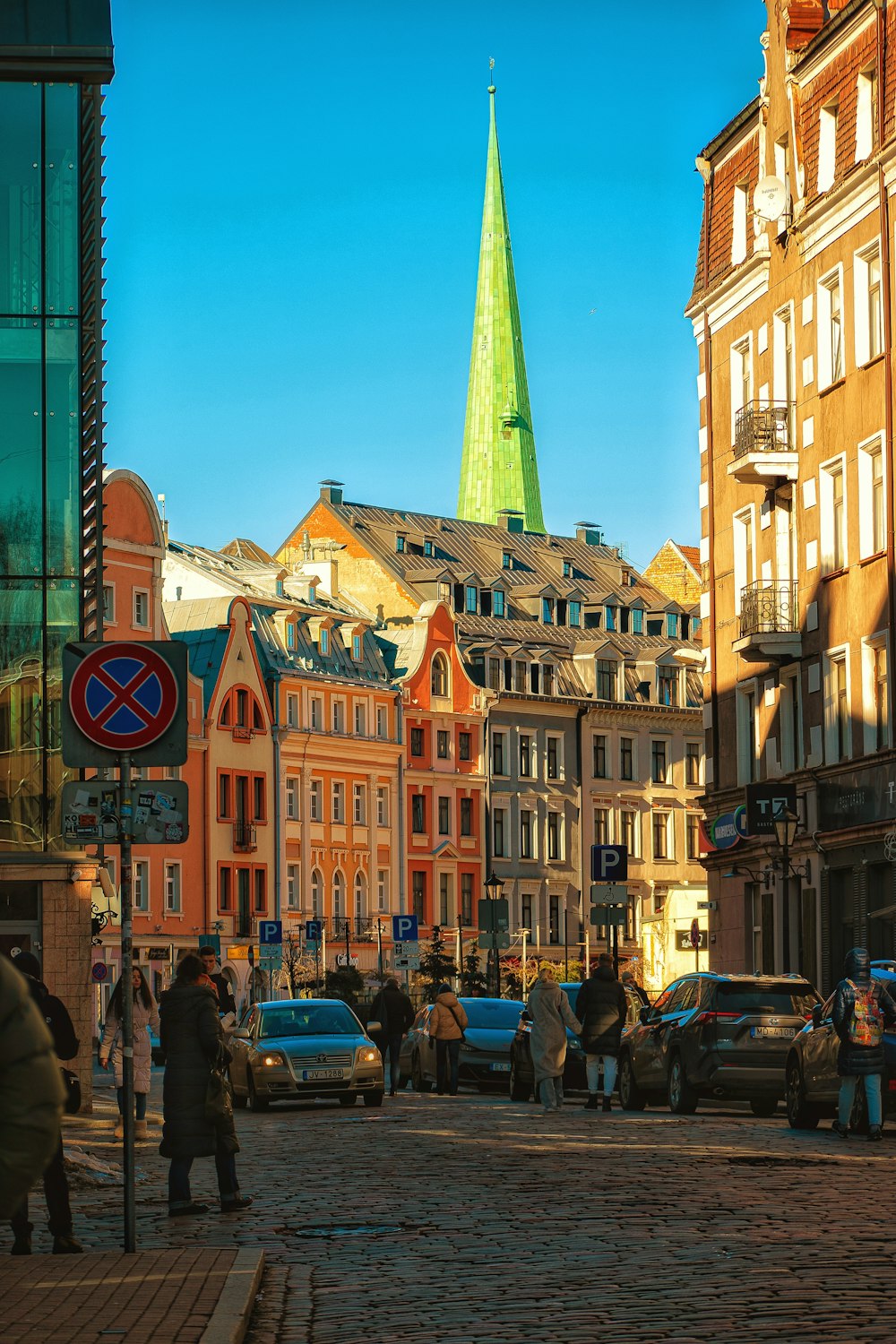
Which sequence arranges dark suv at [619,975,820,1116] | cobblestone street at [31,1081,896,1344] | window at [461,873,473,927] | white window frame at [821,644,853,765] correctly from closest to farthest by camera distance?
cobblestone street at [31,1081,896,1344] → dark suv at [619,975,820,1116] → white window frame at [821,644,853,765] → window at [461,873,473,927]

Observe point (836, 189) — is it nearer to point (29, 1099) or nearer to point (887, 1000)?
point (887, 1000)

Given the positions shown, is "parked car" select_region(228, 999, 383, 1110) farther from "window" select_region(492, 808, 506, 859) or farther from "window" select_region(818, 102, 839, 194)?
"window" select_region(492, 808, 506, 859)

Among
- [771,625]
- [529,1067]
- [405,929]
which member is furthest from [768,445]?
[529,1067]

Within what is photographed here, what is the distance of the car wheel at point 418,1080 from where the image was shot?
4178cm

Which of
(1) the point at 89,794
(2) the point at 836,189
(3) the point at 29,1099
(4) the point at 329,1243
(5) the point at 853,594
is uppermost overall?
(2) the point at 836,189

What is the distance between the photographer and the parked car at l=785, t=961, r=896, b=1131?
24.9 m

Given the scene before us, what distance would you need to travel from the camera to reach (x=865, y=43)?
46562 mm

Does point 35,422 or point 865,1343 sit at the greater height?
point 35,422

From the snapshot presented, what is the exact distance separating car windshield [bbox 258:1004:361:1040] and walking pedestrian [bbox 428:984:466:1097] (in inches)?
75.7

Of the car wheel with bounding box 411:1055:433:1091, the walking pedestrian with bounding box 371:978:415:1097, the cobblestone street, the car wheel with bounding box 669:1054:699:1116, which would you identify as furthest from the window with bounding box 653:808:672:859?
the cobblestone street

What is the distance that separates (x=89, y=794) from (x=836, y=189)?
3618cm

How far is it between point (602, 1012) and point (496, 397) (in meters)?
107

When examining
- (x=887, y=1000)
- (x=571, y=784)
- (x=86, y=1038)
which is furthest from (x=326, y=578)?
(x=887, y=1000)

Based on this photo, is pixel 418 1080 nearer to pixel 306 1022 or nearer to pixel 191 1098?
→ pixel 306 1022
